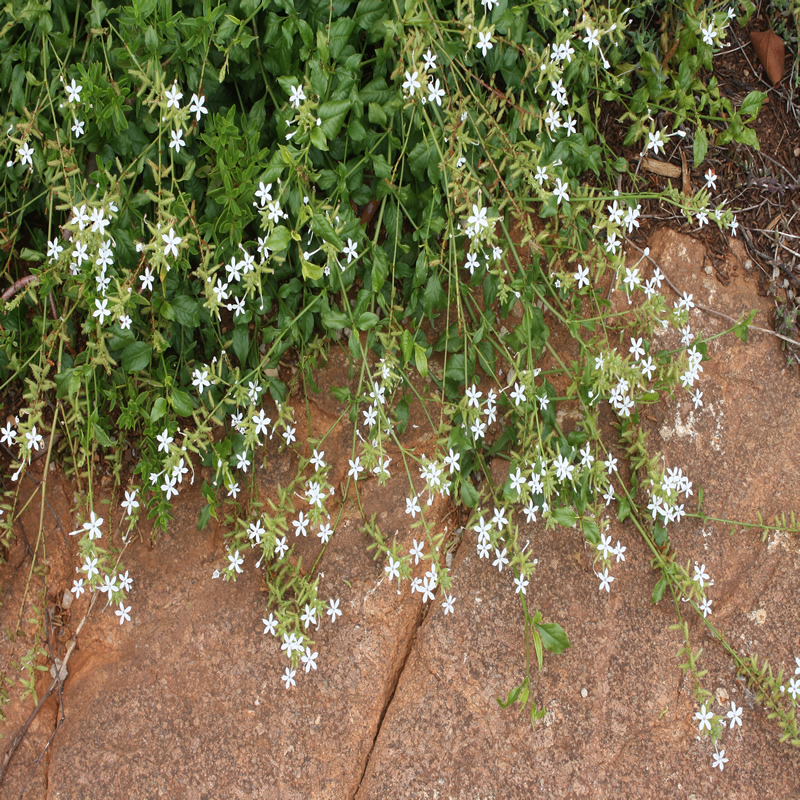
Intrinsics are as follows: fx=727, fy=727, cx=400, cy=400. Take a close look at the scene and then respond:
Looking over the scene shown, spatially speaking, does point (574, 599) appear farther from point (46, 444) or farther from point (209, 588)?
point (46, 444)

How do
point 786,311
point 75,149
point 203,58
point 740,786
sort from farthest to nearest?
point 786,311, point 740,786, point 75,149, point 203,58

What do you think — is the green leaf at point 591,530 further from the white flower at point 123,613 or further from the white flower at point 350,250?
the white flower at point 123,613

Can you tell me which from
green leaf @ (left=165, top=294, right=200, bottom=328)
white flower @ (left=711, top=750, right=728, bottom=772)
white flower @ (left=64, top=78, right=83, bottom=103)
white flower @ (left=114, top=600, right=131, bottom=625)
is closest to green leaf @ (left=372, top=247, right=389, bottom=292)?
green leaf @ (left=165, top=294, right=200, bottom=328)

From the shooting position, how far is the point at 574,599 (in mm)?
2904

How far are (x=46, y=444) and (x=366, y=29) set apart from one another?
1.98 metres

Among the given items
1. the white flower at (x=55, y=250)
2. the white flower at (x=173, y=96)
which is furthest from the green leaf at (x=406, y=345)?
the white flower at (x=55, y=250)

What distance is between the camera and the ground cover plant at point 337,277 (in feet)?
7.77

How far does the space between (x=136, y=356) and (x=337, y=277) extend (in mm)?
743

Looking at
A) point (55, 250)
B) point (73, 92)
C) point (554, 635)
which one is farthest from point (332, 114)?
point (554, 635)

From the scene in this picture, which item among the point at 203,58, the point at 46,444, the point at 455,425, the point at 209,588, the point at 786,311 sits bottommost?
the point at 209,588

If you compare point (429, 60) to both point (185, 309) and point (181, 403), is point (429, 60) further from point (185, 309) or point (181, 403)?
point (181, 403)

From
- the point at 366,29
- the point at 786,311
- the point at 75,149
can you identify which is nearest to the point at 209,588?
the point at 75,149

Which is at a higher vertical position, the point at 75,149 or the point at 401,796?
the point at 75,149

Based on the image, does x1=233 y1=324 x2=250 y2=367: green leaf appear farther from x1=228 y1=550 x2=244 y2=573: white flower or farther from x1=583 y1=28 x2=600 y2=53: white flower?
x1=583 y1=28 x2=600 y2=53: white flower
